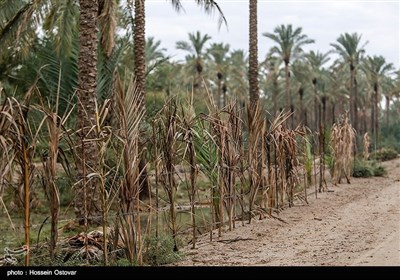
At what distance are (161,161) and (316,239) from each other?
2.88 metres

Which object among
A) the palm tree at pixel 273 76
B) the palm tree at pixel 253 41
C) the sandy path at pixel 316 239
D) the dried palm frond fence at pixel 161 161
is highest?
the palm tree at pixel 273 76

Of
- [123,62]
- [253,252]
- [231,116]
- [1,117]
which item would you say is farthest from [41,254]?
[123,62]

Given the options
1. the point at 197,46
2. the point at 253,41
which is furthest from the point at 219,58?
the point at 253,41

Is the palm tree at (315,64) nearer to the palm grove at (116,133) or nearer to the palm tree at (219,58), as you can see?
the palm tree at (219,58)

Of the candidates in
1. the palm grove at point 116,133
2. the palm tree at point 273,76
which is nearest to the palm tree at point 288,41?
the palm tree at point 273,76

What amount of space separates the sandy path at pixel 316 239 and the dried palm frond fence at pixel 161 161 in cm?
37

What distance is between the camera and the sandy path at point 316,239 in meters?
7.14

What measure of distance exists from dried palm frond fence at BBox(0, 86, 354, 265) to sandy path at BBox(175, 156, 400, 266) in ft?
1.22

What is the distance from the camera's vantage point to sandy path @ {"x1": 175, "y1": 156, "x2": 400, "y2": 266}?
23.4ft

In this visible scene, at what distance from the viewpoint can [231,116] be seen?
9516mm

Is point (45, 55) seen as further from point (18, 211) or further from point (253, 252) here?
point (253, 252)

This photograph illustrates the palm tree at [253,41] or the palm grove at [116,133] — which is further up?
the palm tree at [253,41]

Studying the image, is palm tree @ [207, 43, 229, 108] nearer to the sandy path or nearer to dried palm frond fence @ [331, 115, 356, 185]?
dried palm frond fence @ [331, 115, 356, 185]

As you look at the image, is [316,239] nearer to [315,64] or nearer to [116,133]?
[116,133]
